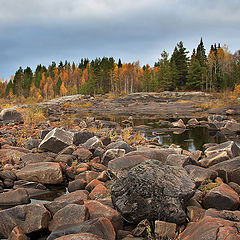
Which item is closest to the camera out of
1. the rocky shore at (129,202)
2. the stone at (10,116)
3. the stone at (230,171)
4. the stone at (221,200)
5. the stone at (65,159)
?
the rocky shore at (129,202)

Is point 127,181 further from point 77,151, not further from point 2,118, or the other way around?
point 2,118

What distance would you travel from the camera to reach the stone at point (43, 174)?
21.3 feet

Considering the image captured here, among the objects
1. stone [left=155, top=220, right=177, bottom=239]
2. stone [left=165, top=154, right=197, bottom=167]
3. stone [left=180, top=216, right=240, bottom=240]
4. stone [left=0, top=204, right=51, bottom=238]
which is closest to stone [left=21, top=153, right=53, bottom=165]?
stone [left=0, top=204, right=51, bottom=238]

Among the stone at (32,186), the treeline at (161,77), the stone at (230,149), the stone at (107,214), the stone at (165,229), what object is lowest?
the stone at (32,186)

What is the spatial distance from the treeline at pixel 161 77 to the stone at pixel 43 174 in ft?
157

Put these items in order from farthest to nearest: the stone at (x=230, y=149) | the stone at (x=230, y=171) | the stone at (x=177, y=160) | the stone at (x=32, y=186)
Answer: the stone at (x=230, y=149), the stone at (x=177, y=160), the stone at (x=32, y=186), the stone at (x=230, y=171)

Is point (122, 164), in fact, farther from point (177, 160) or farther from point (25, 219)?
point (25, 219)

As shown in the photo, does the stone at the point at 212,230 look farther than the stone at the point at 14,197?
No

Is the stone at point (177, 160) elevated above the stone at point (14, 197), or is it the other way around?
the stone at point (177, 160)

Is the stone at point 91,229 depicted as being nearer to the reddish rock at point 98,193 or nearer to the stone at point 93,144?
the reddish rock at point 98,193

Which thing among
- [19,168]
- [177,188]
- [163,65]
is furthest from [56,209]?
[163,65]

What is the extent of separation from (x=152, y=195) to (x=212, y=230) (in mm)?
1290

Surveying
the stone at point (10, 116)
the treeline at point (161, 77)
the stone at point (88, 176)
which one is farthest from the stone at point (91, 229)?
the treeline at point (161, 77)

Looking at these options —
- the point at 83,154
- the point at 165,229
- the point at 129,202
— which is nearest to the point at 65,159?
the point at 83,154
